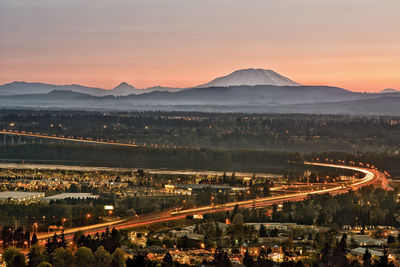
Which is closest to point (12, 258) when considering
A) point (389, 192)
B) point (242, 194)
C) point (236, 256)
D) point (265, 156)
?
point (236, 256)

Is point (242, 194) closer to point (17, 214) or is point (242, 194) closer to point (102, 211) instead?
point (102, 211)

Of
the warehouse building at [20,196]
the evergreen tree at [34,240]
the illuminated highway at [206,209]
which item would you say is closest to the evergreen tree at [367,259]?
the illuminated highway at [206,209]

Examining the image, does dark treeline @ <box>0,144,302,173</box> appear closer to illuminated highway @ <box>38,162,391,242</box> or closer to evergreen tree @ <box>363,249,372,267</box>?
illuminated highway @ <box>38,162,391,242</box>

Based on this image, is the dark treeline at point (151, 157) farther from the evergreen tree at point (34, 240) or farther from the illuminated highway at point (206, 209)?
the evergreen tree at point (34, 240)

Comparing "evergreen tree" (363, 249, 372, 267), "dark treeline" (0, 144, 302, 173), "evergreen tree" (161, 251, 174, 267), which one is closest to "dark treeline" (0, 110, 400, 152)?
"dark treeline" (0, 144, 302, 173)

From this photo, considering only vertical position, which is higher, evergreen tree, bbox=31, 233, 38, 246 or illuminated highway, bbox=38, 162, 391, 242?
evergreen tree, bbox=31, 233, 38, 246

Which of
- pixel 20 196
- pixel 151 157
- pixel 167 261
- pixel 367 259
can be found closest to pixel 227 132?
pixel 151 157

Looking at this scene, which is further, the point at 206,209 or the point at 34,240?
the point at 206,209

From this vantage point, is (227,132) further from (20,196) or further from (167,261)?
(167,261)

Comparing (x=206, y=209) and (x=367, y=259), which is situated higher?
(x=367, y=259)
